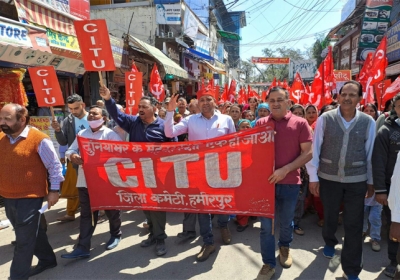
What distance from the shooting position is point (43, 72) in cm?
393

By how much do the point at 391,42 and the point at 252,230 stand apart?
44.7 feet

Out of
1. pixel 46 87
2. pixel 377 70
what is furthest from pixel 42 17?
pixel 377 70

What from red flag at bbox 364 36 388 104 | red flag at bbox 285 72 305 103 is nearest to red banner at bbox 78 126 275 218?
red flag at bbox 364 36 388 104

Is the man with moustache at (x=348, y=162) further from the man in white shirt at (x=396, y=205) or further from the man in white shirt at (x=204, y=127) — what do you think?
the man in white shirt at (x=204, y=127)

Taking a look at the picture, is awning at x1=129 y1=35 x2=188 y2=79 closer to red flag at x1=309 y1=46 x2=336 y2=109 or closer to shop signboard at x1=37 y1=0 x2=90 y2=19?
shop signboard at x1=37 y1=0 x2=90 y2=19

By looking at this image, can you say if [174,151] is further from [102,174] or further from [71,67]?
[71,67]

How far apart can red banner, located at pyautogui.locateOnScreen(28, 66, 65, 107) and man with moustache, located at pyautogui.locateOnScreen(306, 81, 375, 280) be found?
3319 mm

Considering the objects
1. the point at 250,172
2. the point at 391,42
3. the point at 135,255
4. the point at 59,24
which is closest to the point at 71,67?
the point at 59,24

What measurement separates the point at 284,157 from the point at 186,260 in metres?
1.64

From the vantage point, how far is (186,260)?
3383 mm

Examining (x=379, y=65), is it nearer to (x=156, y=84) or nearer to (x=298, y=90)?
(x=298, y=90)

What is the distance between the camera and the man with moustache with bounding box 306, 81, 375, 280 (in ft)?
9.04

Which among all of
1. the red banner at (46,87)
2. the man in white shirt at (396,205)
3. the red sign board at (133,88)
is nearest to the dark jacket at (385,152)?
the man in white shirt at (396,205)

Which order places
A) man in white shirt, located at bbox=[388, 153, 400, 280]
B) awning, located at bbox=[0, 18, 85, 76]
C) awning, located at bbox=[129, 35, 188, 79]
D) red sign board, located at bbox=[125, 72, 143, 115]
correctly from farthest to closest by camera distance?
awning, located at bbox=[129, 35, 188, 79]
red sign board, located at bbox=[125, 72, 143, 115]
awning, located at bbox=[0, 18, 85, 76]
man in white shirt, located at bbox=[388, 153, 400, 280]
